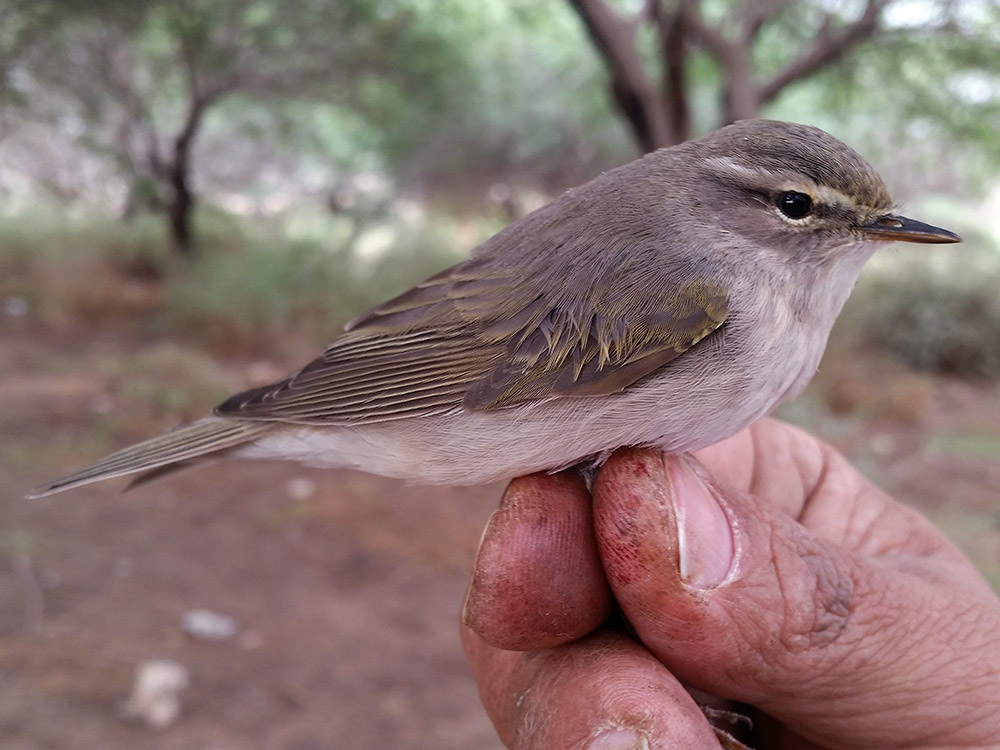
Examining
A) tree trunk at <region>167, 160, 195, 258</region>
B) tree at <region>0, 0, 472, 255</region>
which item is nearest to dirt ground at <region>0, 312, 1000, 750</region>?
tree trunk at <region>167, 160, 195, 258</region>

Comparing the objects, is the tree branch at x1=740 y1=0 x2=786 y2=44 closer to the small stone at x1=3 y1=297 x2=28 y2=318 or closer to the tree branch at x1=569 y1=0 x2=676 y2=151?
the tree branch at x1=569 y1=0 x2=676 y2=151

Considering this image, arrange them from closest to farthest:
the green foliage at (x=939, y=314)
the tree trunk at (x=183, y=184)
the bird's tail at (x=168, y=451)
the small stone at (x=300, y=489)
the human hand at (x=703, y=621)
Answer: the human hand at (x=703, y=621) < the bird's tail at (x=168, y=451) < the small stone at (x=300, y=489) < the tree trunk at (x=183, y=184) < the green foliage at (x=939, y=314)

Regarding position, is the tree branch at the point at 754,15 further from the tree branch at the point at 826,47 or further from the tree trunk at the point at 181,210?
the tree trunk at the point at 181,210

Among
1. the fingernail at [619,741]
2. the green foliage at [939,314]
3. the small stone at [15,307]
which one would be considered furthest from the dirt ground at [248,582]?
the green foliage at [939,314]

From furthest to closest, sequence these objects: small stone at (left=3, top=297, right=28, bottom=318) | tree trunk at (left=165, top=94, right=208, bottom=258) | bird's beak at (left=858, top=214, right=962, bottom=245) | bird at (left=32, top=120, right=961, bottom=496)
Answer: tree trunk at (left=165, top=94, right=208, bottom=258) → small stone at (left=3, top=297, right=28, bottom=318) → bird's beak at (left=858, top=214, right=962, bottom=245) → bird at (left=32, top=120, right=961, bottom=496)

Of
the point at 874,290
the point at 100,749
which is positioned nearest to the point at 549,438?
the point at 100,749

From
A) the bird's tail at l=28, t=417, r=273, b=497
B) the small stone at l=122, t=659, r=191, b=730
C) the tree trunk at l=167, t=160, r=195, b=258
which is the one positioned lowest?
the small stone at l=122, t=659, r=191, b=730

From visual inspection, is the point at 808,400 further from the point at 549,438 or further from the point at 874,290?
the point at 549,438
